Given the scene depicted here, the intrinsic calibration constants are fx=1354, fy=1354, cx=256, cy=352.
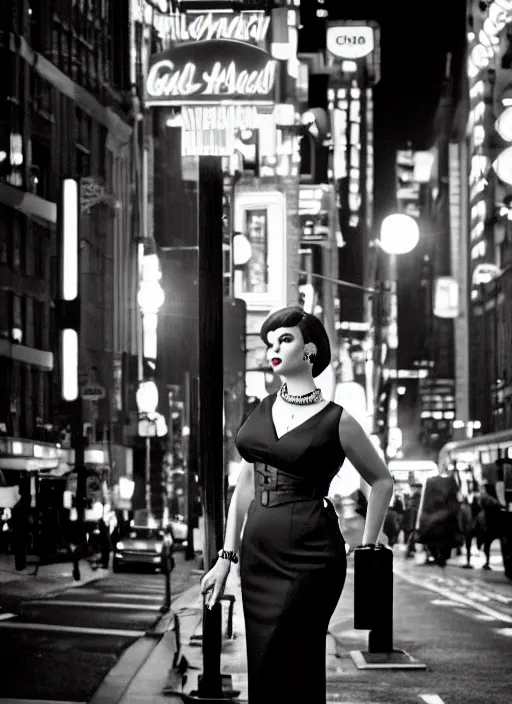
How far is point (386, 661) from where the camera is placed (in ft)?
41.3

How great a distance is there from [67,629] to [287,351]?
8.01m

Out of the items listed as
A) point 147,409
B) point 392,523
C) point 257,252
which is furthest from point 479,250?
point 392,523

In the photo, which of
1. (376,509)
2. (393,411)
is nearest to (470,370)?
(393,411)

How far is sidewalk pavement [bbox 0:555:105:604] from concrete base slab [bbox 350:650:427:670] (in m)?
2.76

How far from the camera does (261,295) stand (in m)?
48.8

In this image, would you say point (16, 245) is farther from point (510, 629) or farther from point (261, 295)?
point (261, 295)

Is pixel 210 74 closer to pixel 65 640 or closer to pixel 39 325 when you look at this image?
pixel 39 325

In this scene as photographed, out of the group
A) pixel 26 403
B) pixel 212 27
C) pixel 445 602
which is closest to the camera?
pixel 212 27

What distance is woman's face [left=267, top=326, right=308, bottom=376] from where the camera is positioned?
20.8 ft

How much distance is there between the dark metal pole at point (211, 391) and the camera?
984cm

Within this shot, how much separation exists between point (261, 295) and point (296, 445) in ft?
140

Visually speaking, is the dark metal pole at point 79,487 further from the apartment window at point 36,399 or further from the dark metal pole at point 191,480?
the dark metal pole at point 191,480

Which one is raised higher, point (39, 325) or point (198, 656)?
point (39, 325)

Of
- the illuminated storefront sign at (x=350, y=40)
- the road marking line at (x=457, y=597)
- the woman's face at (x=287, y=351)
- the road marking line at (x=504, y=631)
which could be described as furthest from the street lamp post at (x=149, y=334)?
the woman's face at (x=287, y=351)
